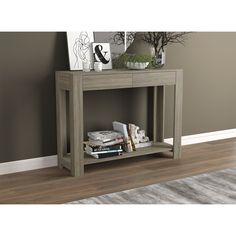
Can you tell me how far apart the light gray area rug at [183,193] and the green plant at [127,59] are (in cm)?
106

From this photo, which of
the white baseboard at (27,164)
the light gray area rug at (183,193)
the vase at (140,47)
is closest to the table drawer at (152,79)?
the vase at (140,47)

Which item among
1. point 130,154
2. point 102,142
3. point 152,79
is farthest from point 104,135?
point 152,79

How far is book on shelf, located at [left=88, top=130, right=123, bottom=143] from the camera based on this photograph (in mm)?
3354

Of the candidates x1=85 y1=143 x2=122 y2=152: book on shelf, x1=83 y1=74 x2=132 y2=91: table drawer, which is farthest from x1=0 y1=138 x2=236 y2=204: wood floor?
x1=83 y1=74 x2=132 y2=91: table drawer

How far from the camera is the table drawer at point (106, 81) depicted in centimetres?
301

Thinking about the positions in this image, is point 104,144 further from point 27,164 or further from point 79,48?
point 79,48

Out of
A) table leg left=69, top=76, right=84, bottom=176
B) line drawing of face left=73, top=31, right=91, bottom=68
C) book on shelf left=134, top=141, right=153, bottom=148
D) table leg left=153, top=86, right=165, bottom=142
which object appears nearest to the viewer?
table leg left=69, top=76, right=84, bottom=176

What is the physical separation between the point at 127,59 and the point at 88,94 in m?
0.47

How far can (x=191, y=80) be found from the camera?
4.17 metres

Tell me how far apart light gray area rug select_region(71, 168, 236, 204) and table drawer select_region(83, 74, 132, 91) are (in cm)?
83

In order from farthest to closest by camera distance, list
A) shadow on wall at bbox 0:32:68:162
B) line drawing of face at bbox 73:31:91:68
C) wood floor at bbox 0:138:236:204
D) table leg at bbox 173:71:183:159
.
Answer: table leg at bbox 173:71:183:159 → line drawing of face at bbox 73:31:91:68 → shadow on wall at bbox 0:32:68:162 → wood floor at bbox 0:138:236:204

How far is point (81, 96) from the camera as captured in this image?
3012 millimetres

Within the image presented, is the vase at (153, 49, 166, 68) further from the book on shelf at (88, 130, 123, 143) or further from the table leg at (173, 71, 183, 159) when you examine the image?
the book on shelf at (88, 130, 123, 143)
